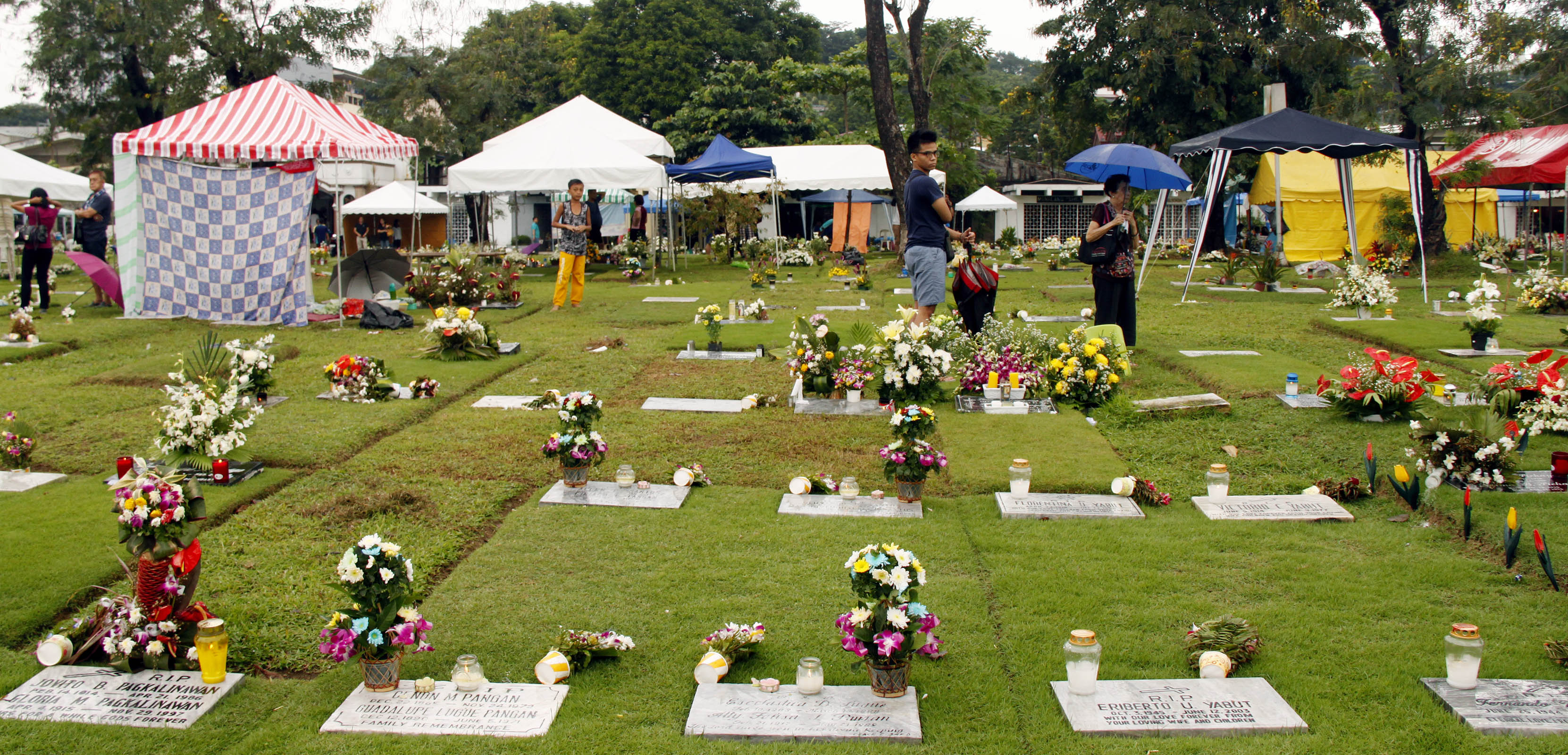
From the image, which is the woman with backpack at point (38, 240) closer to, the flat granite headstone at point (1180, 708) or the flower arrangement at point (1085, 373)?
the flower arrangement at point (1085, 373)

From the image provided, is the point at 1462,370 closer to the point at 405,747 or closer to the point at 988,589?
the point at 988,589

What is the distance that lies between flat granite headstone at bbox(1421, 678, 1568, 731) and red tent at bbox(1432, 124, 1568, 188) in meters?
18.6

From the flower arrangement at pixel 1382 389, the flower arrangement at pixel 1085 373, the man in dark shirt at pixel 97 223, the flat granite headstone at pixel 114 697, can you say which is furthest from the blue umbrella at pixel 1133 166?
the man in dark shirt at pixel 97 223

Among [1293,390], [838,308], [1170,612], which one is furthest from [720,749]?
[838,308]

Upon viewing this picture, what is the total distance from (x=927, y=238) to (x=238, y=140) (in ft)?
29.8

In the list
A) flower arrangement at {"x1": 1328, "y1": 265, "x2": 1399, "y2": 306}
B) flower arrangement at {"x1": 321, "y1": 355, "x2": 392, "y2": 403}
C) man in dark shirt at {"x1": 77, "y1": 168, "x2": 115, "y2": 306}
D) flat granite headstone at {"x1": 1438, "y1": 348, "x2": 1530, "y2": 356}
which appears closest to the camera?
flower arrangement at {"x1": 321, "y1": 355, "x2": 392, "y2": 403}

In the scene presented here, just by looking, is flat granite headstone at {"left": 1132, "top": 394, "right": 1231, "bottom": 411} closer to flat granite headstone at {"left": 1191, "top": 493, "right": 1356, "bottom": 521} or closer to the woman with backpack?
flat granite headstone at {"left": 1191, "top": 493, "right": 1356, "bottom": 521}

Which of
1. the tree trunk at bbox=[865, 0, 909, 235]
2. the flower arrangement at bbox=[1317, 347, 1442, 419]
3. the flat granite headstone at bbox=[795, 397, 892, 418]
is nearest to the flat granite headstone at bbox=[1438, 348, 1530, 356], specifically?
the flower arrangement at bbox=[1317, 347, 1442, 419]

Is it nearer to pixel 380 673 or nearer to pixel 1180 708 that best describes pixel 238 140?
pixel 380 673

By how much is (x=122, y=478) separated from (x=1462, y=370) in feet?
35.4

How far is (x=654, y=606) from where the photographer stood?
4.62 meters

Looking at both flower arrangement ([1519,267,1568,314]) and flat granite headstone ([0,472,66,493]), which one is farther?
flower arrangement ([1519,267,1568,314])

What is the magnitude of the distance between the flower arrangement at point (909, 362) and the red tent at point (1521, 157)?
52.6ft

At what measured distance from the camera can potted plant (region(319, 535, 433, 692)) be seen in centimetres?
372
